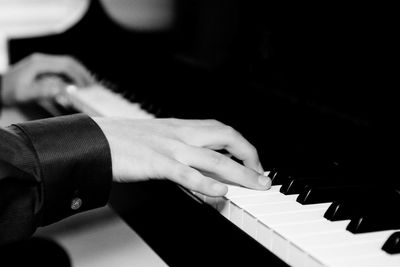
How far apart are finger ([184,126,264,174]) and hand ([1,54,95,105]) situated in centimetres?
107

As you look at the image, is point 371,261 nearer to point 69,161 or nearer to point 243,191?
point 243,191

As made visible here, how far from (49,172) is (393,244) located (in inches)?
21.5

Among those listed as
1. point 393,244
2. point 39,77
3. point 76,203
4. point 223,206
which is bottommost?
point 39,77

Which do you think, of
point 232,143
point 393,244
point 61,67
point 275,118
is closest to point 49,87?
point 61,67

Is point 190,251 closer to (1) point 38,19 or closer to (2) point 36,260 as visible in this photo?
(2) point 36,260

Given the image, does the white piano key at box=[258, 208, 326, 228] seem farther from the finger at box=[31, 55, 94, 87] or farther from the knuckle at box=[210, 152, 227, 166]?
the finger at box=[31, 55, 94, 87]

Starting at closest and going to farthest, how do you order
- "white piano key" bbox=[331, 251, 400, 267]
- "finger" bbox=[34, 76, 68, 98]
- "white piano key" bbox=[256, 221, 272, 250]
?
"white piano key" bbox=[331, 251, 400, 267] < "white piano key" bbox=[256, 221, 272, 250] < "finger" bbox=[34, 76, 68, 98]

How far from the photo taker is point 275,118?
1.20m

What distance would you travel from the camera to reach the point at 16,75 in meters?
2.00

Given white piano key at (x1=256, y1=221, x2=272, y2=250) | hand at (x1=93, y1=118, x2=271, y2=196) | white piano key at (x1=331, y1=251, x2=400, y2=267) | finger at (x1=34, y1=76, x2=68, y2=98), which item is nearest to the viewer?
white piano key at (x1=331, y1=251, x2=400, y2=267)

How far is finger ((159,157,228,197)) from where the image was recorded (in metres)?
0.81

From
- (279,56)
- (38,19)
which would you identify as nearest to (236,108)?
(279,56)

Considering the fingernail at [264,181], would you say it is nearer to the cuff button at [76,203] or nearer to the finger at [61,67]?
the cuff button at [76,203]

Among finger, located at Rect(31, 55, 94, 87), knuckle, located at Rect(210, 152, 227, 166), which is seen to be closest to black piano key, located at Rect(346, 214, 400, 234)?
knuckle, located at Rect(210, 152, 227, 166)
